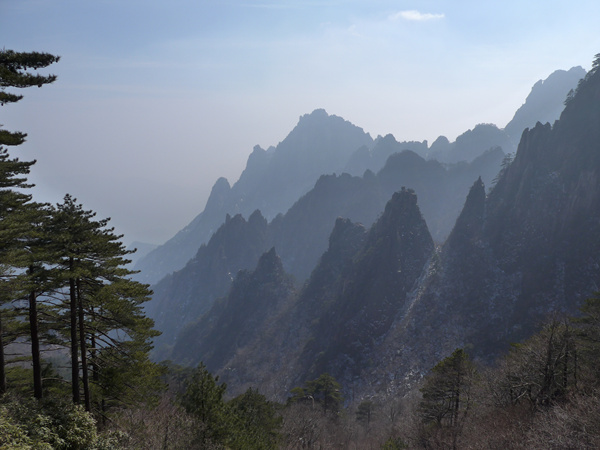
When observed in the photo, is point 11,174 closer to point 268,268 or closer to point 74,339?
point 74,339

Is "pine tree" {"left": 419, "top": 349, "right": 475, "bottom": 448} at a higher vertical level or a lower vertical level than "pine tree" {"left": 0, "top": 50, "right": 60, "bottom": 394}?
lower

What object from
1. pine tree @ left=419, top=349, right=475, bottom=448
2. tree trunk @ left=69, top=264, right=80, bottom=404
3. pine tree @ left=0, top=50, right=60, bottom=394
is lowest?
pine tree @ left=419, top=349, right=475, bottom=448

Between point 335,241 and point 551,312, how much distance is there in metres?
81.8

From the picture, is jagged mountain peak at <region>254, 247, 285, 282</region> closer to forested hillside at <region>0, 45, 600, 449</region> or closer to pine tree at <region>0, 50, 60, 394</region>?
forested hillside at <region>0, 45, 600, 449</region>

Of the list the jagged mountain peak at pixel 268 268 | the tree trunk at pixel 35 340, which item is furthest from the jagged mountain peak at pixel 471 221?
the tree trunk at pixel 35 340

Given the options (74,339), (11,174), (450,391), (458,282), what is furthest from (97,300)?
(458,282)

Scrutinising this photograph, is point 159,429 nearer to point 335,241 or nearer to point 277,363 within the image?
point 277,363

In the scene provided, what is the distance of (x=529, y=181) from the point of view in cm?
9525

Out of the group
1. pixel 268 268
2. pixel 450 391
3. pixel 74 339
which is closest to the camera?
pixel 74 339

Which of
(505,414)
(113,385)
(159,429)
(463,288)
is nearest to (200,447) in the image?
(159,429)

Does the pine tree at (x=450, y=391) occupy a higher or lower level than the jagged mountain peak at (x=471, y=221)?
lower

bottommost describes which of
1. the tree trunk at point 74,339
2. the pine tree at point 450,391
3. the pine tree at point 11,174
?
the pine tree at point 450,391

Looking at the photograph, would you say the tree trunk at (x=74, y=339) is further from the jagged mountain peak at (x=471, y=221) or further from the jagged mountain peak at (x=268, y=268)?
the jagged mountain peak at (x=268, y=268)

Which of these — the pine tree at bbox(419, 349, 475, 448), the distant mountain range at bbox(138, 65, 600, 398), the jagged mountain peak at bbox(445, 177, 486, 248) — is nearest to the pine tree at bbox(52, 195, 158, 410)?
the pine tree at bbox(419, 349, 475, 448)
